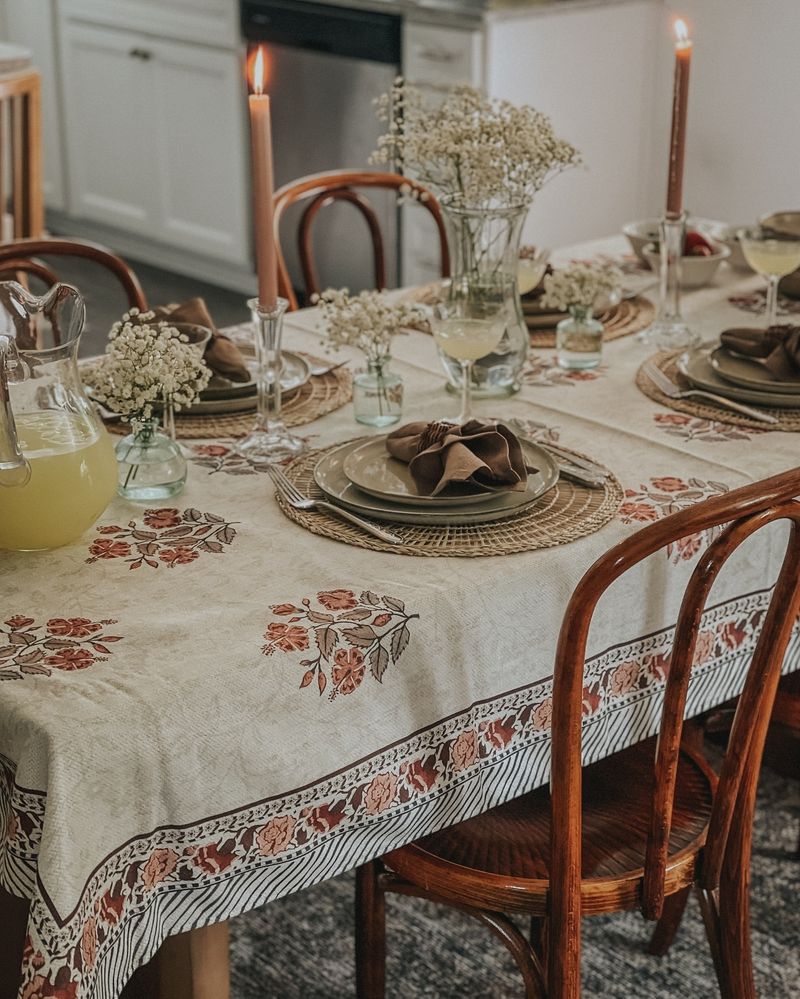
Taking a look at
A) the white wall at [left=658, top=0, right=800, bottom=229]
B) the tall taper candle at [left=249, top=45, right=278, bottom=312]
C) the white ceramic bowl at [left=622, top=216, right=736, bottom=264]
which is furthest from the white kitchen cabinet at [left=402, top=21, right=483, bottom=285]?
the tall taper candle at [left=249, top=45, right=278, bottom=312]

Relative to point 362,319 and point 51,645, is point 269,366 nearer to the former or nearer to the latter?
point 362,319

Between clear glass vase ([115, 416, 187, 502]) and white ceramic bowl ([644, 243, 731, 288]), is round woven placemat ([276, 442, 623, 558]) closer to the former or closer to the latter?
clear glass vase ([115, 416, 187, 502])

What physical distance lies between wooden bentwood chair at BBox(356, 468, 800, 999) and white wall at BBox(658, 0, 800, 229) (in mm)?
2674

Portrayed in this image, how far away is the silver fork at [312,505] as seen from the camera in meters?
1.32

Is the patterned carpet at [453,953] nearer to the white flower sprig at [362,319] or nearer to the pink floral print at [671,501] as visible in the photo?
the pink floral print at [671,501]

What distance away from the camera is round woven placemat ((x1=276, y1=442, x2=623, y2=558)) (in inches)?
51.4

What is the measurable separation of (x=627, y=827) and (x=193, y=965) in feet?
1.50

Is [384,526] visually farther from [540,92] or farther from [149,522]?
[540,92]

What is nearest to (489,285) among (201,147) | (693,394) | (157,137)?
(693,394)

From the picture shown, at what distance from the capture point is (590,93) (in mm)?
3838

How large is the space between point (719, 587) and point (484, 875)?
39 cm

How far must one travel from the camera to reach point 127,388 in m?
1.39

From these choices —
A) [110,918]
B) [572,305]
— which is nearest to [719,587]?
[572,305]

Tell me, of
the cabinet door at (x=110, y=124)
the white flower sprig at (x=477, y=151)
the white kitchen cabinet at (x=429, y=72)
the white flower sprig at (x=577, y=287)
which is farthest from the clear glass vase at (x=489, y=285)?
the cabinet door at (x=110, y=124)
